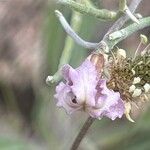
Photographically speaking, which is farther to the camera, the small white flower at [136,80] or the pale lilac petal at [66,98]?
Result: the small white flower at [136,80]

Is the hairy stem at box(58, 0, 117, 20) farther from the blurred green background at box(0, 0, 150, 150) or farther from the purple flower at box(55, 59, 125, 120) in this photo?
the blurred green background at box(0, 0, 150, 150)

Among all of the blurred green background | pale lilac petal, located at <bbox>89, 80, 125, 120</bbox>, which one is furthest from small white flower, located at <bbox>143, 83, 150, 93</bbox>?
the blurred green background

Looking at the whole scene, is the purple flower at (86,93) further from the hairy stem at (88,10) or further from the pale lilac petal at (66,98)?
the hairy stem at (88,10)

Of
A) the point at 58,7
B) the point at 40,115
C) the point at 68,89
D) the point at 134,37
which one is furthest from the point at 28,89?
the point at 68,89

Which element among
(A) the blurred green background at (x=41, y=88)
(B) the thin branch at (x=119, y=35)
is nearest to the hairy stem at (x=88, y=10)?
(B) the thin branch at (x=119, y=35)

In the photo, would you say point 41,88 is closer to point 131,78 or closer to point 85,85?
point 131,78

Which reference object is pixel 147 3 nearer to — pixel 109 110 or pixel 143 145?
pixel 143 145
